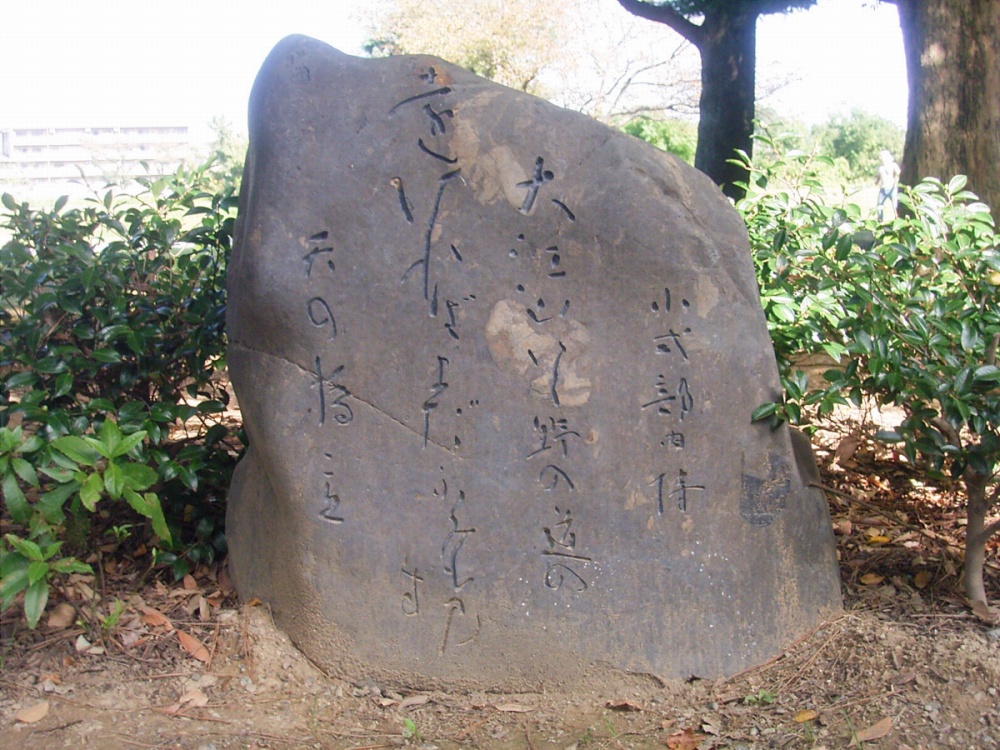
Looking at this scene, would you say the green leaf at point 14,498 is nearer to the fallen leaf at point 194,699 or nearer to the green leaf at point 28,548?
the green leaf at point 28,548

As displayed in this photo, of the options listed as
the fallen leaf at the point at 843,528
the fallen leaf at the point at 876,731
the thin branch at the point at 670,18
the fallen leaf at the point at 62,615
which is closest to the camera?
the fallen leaf at the point at 876,731

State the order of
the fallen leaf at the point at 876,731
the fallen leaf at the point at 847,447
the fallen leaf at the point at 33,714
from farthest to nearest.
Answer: the fallen leaf at the point at 847,447 < the fallen leaf at the point at 33,714 < the fallen leaf at the point at 876,731

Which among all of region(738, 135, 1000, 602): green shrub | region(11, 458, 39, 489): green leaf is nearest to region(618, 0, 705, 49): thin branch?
region(738, 135, 1000, 602): green shrub

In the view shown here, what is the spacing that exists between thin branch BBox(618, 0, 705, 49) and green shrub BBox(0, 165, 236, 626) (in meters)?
5.26

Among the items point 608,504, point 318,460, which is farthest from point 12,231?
point 608,504

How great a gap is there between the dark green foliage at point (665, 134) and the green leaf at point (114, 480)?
18279 mm

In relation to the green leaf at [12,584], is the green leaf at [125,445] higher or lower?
higher

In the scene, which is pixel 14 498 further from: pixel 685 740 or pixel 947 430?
pixel 947 430

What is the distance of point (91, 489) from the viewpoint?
2492 millimetres

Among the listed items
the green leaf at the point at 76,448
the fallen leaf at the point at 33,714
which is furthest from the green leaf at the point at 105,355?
the fallen leaf at the point at 33,714

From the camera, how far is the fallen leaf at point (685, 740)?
236 cm

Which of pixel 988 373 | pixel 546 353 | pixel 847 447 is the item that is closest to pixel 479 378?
pixel 546 353

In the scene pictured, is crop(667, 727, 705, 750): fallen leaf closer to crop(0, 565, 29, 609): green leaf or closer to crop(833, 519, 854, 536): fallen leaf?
crop(833, 519, 854, 536): fallen leaf

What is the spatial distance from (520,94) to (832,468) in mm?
2108
